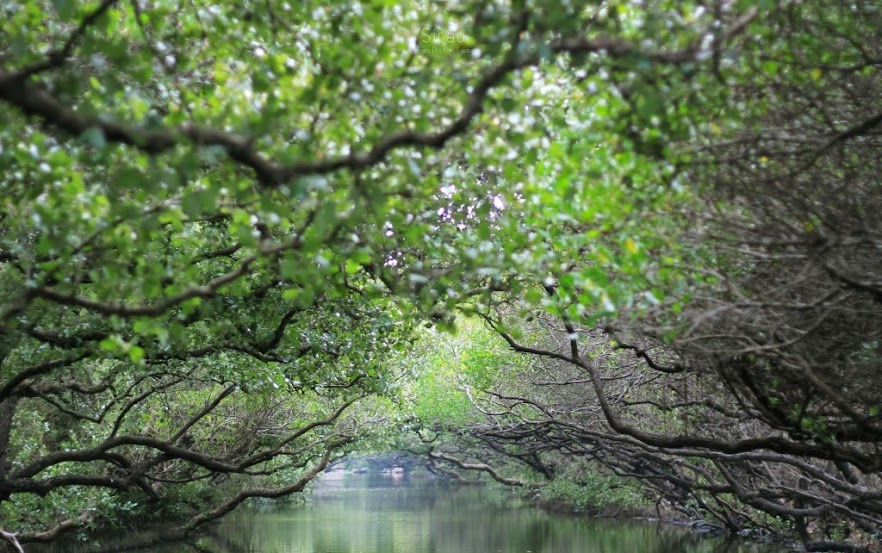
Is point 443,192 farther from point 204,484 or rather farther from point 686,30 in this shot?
point 204,484

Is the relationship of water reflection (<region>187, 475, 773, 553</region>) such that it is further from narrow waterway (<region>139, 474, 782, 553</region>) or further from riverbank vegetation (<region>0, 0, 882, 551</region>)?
riverbank vegetation (<region>0, 0, 882, 551</region>)

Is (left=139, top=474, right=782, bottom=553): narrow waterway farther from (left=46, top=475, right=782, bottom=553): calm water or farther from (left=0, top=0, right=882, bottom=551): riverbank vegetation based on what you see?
(left=0, top=0, right=882, bottom=551): riverbank vegetation

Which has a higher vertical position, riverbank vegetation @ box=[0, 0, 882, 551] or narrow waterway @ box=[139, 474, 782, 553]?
riverbank vegetation @ box=[0, 0, 882, 551]

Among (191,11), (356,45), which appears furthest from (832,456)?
(191,11)

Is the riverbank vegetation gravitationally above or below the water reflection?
above

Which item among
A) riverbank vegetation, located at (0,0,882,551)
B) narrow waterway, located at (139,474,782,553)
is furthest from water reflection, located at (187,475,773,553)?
riverbank vegetation, located at (0,0,882,551)

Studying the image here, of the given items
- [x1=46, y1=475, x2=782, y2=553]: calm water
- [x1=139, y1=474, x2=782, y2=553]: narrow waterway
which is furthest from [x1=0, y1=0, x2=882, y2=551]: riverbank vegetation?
[x1=139, y1=474, x2=782, y2=553]: narrow waterway

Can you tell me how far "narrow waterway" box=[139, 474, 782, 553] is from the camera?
29.5m

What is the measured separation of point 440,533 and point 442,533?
0.09 meters

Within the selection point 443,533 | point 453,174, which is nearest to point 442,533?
point 443,533

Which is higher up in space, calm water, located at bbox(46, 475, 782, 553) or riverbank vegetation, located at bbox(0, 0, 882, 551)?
riverbank vegetation, located at bbox(0, 0, 882, 551)

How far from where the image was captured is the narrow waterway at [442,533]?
2955cm

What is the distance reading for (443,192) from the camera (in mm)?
11742

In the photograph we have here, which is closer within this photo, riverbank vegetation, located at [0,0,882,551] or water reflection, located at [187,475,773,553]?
riverbank vegetation, located at [0,0,882,551]
